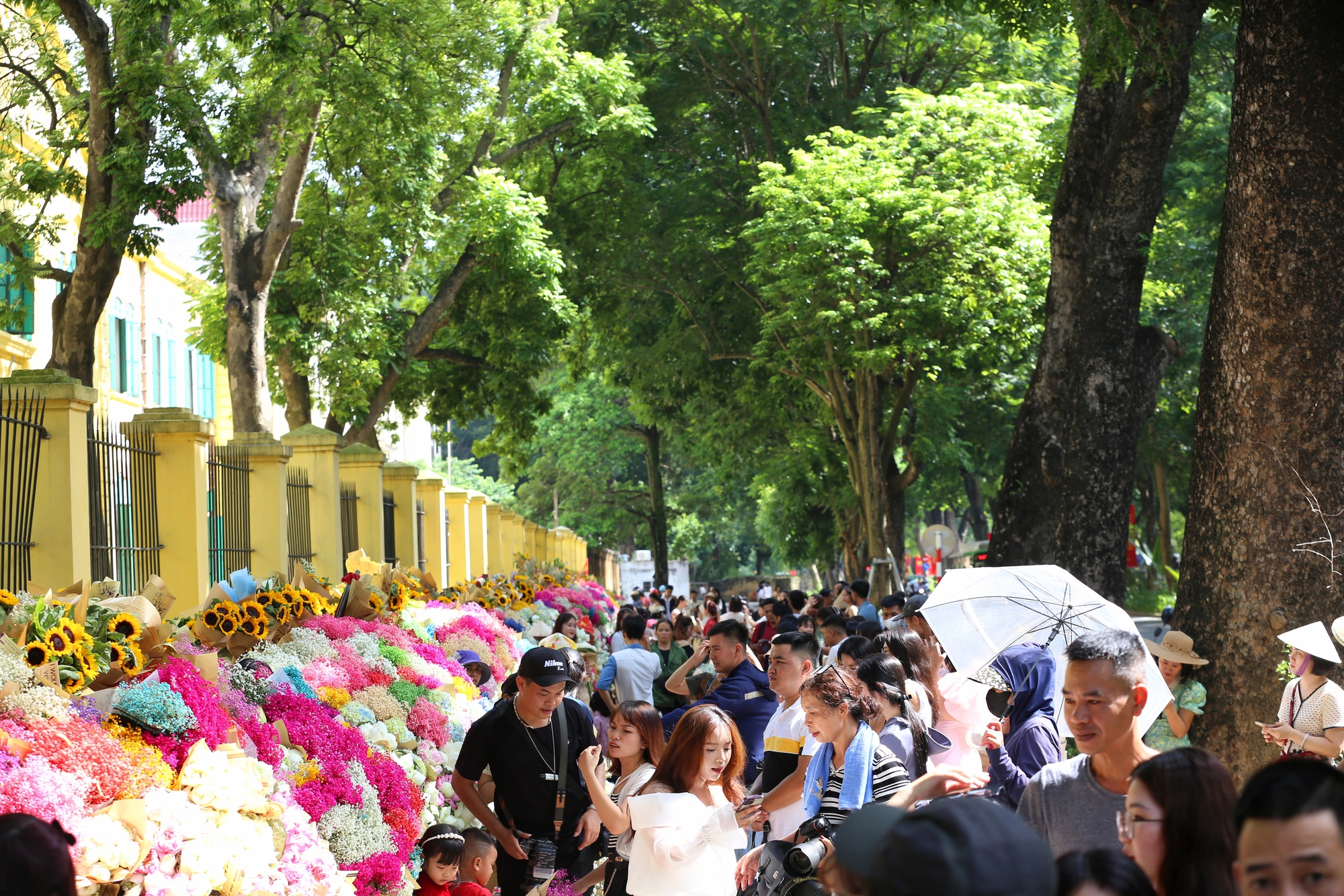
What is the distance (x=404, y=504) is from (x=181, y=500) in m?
8.48

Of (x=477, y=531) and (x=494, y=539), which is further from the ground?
(x=477, y=531)

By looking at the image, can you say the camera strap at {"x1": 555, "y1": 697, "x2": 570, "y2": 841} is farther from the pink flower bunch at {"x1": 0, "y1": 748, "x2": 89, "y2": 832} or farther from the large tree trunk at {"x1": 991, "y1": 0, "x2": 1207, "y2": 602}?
the large tree trunk at {"x1": 991, "y1": 0, "x2": 1207, "y2": 602}

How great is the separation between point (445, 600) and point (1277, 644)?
28.7ft

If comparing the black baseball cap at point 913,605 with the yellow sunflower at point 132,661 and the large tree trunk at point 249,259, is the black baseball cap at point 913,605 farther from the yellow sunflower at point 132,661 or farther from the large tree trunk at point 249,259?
the large tree trunk at point 249,259

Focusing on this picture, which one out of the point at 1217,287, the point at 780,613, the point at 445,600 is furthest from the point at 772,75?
the point at 1217,287

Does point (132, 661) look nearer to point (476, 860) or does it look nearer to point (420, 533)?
point (476, 860)

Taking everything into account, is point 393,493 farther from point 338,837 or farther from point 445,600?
point 338,837

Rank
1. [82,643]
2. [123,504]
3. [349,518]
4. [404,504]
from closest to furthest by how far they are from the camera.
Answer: [82,643], [123,504], [349,518], [404,504]

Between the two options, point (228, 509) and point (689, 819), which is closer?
point (689, 819)

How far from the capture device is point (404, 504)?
62.6ft

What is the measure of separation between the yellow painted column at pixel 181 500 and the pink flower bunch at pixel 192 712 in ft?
14.8

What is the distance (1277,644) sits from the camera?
7.79 meters

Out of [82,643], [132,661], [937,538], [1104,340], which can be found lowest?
[937,538]

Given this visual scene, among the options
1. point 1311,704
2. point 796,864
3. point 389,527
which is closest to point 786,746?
point 796,864
